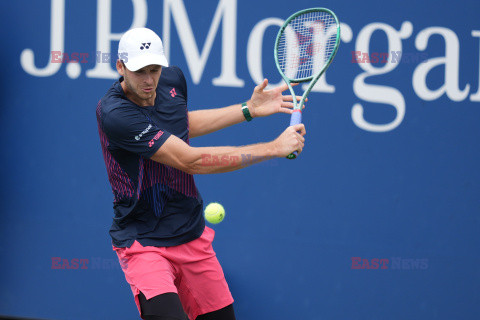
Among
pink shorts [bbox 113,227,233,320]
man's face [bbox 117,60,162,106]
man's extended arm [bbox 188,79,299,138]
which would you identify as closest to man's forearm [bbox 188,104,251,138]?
man's extended arm [bbox 188,79,299,138]

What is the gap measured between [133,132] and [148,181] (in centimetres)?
25

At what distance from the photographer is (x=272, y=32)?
3.60 meters

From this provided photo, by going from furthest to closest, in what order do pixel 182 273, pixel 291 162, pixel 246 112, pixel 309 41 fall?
pixel 291 162, pixel 309 41, pixel 246 112, pixel 182 273

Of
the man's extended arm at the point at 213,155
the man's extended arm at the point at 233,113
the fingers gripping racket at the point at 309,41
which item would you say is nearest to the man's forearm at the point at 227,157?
the man's extended arm at the point at 213,155

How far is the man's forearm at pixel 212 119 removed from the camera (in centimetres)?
287

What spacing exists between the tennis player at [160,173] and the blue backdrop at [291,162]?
0.88 metres

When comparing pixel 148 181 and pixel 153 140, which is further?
pixel 148 181

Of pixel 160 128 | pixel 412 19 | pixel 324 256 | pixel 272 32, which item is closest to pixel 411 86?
pixel 412 19

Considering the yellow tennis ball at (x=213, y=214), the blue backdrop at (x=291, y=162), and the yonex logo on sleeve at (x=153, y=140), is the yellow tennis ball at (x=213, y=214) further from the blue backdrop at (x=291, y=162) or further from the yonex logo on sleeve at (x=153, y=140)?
the yonex logo on sleeve at (x=153, y=140)

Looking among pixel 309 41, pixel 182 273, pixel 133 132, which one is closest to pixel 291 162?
pixel 309 41

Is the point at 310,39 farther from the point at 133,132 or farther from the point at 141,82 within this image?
the point at 133,132

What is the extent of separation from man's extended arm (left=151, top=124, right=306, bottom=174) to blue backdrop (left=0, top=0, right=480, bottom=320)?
1.21 metres

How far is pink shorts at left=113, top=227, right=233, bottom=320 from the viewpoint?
2.46 meters

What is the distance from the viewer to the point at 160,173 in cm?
256
